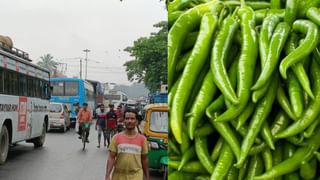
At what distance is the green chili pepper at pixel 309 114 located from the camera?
1.34 meters

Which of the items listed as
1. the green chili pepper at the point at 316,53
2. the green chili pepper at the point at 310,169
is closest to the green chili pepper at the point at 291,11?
the green chili pepper at the point at 316,53

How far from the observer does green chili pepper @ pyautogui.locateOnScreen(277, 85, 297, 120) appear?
1.36 meters

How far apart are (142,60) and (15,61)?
11.7 metres

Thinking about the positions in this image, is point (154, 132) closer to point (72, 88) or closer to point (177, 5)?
point (177, 5)

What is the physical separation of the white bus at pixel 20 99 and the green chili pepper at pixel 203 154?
8782mm

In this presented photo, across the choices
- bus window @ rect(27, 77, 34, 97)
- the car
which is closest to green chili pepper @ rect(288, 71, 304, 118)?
bus window @ rect(27, 77, 34, 97)

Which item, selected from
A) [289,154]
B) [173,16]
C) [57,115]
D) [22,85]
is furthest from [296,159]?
[57,115]

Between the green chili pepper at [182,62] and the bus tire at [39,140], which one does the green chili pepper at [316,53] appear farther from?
the bus tire at [39,140]

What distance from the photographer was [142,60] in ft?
72.8

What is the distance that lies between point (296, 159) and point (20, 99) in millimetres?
10502

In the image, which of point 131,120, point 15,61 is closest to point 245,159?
point 131,120

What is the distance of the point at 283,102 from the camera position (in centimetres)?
138

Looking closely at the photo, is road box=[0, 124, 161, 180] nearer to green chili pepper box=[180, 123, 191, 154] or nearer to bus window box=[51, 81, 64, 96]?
green chili pepper box=[180, 123, 191, 154]

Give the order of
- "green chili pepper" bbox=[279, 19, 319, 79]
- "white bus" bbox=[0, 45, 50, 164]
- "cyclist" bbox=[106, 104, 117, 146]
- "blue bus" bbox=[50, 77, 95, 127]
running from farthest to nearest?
"blue bus" bbox=[50, 77, 95, 127], "cyclist" bbox=[106, 104, 117, 146], "white bus" bbox=[0, 45, 50, 164], "green chili pepper" bbox=[279, 19, 319, 79]
